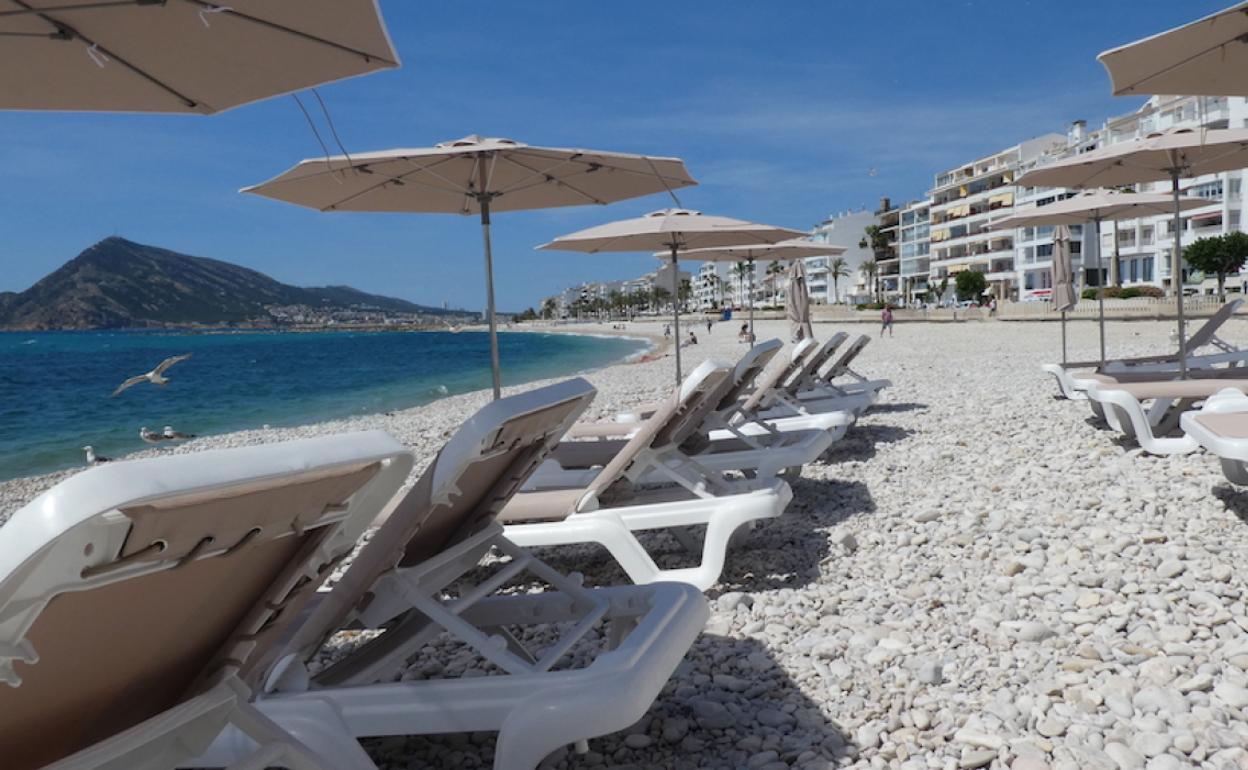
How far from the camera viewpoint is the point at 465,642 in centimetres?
236

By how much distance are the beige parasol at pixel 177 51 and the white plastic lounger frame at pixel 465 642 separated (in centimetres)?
200

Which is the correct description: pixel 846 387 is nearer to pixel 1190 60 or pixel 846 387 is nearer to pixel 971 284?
pixel 1190 60

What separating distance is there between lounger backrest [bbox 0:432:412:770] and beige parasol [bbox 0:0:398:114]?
2501 millimetres

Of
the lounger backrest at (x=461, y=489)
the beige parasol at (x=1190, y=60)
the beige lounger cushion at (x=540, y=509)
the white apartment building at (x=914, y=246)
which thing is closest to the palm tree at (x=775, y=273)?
the white apartment building at (x=914, y=246)

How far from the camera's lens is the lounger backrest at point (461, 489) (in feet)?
6.78

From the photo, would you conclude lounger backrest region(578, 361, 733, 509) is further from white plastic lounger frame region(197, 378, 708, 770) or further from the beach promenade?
white plastic lounger frame region(197, 378, 708, 770)

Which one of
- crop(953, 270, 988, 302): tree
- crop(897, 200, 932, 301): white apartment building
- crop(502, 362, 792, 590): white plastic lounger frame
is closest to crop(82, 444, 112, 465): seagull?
crop(502, 362, 792, 590): white plastic lounger frame

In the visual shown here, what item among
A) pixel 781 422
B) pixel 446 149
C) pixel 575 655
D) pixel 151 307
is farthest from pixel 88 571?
pixel 151 307

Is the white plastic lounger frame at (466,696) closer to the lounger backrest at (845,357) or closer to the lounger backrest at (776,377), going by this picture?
the lounger backrest at (776,377)

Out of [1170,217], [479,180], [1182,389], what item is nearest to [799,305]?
[1182,389]

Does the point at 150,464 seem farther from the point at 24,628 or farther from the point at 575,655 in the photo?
the point at 575,655

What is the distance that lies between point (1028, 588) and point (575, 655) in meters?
1.88

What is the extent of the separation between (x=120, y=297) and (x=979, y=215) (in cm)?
10814

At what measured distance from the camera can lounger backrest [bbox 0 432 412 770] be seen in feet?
3.25
